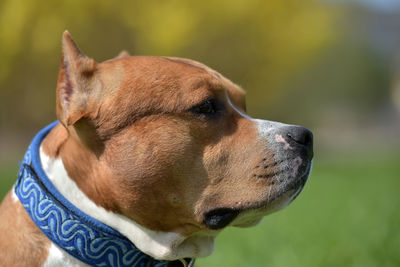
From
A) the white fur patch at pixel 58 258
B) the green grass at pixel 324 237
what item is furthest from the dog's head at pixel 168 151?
the green grass at pixel 324 237

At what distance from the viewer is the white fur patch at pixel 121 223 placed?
2.65m

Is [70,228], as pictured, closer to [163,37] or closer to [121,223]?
[121,223]

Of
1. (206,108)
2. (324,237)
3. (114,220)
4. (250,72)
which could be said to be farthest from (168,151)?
(250,72)

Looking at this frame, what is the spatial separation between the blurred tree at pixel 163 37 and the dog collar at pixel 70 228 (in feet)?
40.1

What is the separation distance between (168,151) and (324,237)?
3.22 m

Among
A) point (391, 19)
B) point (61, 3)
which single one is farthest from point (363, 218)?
point (391, 19)

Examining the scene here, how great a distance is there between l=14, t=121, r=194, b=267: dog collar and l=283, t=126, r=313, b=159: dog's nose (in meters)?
1.05

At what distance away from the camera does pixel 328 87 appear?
34469mm

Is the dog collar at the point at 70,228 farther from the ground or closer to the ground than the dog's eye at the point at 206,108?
closer to the ground

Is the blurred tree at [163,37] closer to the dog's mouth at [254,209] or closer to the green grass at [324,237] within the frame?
the green grass at [324,237]

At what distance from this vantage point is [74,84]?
2748mm

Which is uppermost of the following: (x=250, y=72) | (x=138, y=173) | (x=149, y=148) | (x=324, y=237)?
(x=149, y=148)

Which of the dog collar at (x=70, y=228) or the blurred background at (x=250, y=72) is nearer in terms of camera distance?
the dog collar at (x=70, y=228)

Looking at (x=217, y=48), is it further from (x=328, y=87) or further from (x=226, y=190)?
(x=328, y=87)
